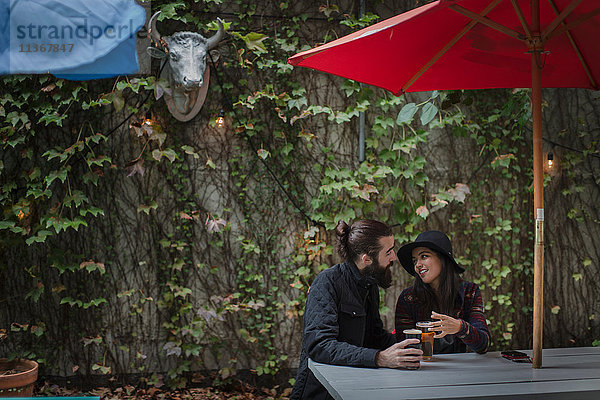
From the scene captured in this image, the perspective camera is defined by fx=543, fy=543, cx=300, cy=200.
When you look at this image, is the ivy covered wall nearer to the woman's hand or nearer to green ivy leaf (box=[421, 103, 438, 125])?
green ivy leaf (box=[421, 103, 438, 125])

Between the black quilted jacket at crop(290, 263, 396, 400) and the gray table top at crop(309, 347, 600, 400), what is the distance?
82mm

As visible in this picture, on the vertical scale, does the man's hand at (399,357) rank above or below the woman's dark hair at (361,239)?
below

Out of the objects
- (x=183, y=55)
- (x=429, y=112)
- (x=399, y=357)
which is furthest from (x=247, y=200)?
(x=399, y=357)

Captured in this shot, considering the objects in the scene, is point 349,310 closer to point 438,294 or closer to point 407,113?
point 438,294

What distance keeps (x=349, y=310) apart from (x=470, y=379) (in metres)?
0.60

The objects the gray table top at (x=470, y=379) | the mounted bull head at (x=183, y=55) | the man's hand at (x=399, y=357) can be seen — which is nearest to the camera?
the gray table top at (x=470, y=379)

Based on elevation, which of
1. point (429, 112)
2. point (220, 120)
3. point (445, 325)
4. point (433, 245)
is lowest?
point (445, 325)

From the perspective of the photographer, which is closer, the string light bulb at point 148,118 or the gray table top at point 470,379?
the gray table top at point 470,379

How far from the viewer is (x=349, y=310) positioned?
2.30 meters

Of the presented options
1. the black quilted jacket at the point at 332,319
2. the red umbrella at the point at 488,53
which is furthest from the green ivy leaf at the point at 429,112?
the black quilted jacket at the point at 332,319

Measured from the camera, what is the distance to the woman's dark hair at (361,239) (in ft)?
7.88

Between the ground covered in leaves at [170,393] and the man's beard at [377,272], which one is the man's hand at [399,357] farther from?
the ground covered in leaves at [170,393]

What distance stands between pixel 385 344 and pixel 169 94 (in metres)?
2.37

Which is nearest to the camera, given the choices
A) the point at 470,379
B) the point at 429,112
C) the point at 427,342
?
the point at 470,379
